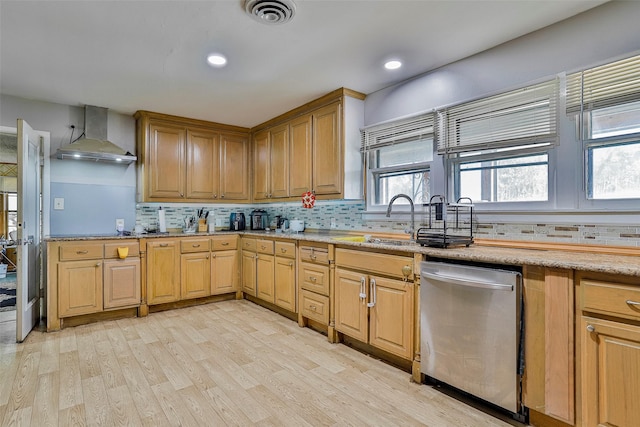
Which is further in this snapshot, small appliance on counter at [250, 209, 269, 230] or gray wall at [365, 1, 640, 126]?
small appliance on counter at [250, 209, 269, 230]

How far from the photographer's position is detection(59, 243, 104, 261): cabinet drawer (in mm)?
3217

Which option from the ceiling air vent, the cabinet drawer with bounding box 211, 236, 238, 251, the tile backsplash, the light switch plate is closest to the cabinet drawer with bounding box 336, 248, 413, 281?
the tile backsplash

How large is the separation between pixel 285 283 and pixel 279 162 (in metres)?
1.54

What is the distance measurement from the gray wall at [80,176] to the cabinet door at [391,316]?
10.5ft

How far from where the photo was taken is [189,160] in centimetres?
421

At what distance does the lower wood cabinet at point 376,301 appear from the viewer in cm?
227

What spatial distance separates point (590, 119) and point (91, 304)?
4423 millimetres

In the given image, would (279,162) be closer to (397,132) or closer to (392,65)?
(397,132)

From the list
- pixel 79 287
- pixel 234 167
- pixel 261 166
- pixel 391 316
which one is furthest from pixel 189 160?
pixel 391 316

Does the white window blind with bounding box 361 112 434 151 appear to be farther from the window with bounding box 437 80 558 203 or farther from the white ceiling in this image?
the white ceiling

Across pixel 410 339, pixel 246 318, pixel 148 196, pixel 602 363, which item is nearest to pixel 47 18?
pixel 148 196

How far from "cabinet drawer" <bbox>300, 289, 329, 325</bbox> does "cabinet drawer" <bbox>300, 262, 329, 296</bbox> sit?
56mm

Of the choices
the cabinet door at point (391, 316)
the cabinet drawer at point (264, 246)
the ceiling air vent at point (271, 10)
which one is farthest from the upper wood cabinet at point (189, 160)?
the cabinet door at point (391, 316)

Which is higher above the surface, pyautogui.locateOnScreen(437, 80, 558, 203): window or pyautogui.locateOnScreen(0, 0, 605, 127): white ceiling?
pyautogui.locateOnScreen(0, 0, 605, 127): white ceiling
